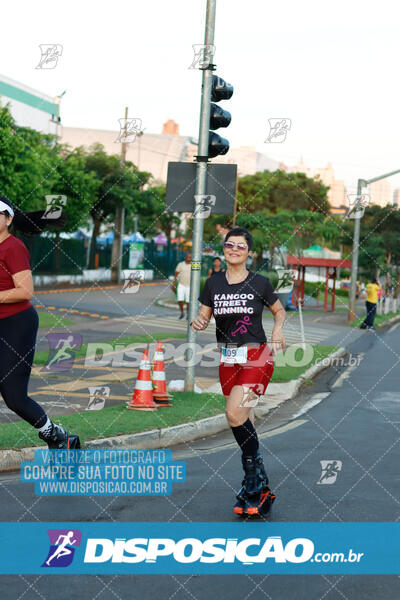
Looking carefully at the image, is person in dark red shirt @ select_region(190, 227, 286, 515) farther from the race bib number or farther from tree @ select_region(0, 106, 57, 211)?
tree @ select_region(0, 106, 57, 211)

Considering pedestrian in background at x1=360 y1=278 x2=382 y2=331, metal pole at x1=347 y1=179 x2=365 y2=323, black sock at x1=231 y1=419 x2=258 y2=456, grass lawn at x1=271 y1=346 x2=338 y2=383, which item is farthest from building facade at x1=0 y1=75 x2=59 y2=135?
black sock at x1=231 y1=419 x2=258 y2=456

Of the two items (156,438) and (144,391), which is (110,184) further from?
(156,438)

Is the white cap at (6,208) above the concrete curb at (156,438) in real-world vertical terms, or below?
above

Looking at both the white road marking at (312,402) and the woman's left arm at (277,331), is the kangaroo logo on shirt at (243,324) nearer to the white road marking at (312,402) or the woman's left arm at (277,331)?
the woman's left arm at (277,331)

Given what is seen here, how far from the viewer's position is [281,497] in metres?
5.86

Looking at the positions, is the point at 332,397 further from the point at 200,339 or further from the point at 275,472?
the point at 200,339

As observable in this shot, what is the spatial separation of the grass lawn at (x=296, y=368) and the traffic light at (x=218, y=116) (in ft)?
13.2

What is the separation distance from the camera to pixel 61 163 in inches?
1409

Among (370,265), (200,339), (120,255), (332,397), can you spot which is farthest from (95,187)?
(332,397)

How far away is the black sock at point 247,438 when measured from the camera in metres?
5.62

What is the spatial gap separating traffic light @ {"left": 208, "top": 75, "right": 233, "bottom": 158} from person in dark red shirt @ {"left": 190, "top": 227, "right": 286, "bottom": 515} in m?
4.00

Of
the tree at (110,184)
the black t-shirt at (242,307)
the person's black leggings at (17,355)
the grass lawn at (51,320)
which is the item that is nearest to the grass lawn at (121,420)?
the person's black leggings at (17,355)

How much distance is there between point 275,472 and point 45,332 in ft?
39.5

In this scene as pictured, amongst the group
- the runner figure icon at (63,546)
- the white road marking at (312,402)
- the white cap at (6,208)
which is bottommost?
the white road marking at (312,402)
